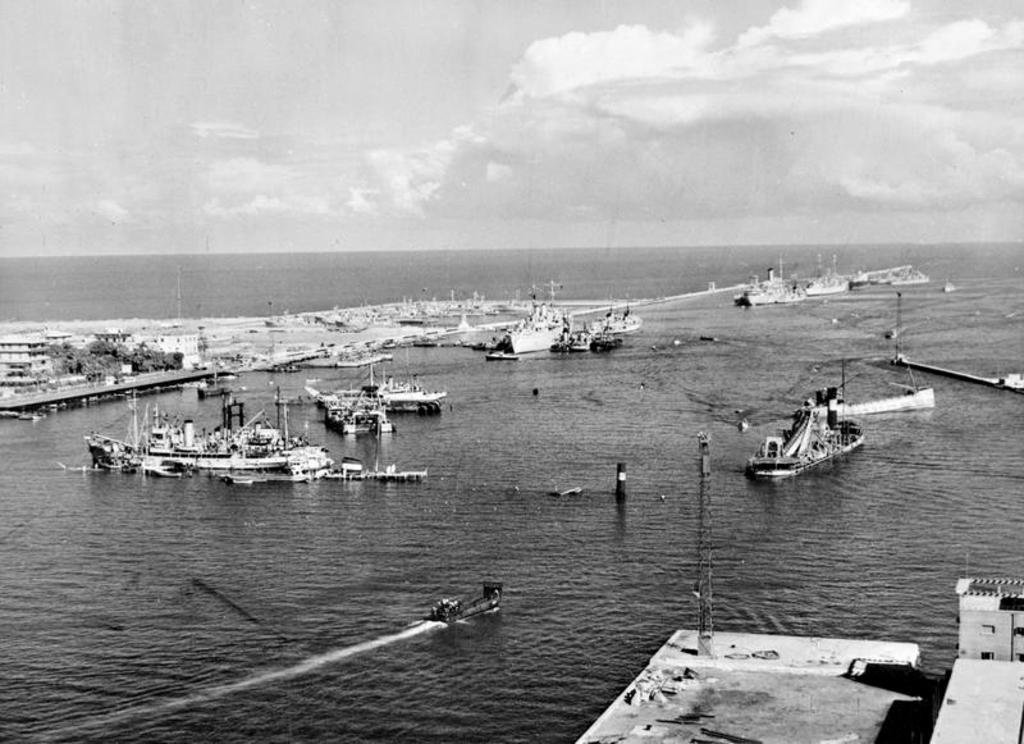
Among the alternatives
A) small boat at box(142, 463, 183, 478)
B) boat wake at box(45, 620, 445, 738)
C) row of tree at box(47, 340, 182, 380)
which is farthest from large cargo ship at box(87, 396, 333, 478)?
row of tree at box(47, 340, 182, 380)

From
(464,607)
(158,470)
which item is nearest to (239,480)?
(158,470)

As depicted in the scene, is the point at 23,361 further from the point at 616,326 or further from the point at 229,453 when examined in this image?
the point at 616,326

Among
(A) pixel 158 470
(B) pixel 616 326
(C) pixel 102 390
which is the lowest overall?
(A) pixel 158 470

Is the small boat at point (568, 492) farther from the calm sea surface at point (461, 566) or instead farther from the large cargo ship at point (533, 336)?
Answer: the large cargo ship at point (533, 336)

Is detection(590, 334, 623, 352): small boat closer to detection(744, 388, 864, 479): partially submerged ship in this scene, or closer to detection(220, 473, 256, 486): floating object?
detection(744, 388, 864, 479): partially submerged ship

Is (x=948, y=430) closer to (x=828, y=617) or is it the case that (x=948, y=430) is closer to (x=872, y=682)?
(x=828, y=617)
